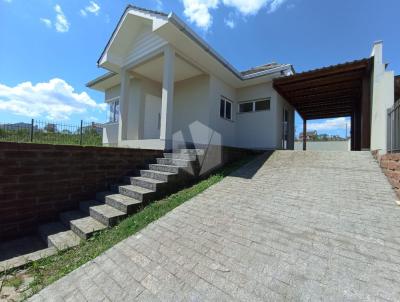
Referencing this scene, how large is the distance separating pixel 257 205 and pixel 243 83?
7.34 m

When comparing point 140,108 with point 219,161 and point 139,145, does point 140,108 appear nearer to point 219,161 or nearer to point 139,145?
point 139,145

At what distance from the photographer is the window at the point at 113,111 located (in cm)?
1169

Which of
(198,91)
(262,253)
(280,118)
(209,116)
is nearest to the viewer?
(262,253)

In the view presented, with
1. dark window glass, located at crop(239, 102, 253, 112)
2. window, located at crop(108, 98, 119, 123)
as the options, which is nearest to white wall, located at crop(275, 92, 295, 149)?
dark window glass, located at crop(239, 102, 253, 112)

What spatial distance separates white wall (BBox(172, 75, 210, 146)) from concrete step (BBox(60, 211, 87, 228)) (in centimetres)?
448

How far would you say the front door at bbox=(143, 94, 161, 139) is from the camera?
1023 centimetres

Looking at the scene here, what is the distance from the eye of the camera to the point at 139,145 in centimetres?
759

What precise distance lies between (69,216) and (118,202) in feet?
3.59

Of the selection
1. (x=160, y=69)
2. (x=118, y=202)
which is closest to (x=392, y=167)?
(x=118, y=202)

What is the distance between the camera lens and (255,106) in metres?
9.96

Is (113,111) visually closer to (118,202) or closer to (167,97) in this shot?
(167,97)

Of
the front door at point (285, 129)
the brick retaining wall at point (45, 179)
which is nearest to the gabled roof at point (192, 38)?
the front door at point (285, 129)

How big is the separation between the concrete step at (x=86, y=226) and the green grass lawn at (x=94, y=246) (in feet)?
0.37

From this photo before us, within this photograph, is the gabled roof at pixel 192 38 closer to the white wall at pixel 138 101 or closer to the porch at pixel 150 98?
the porch at pixel 150 98
